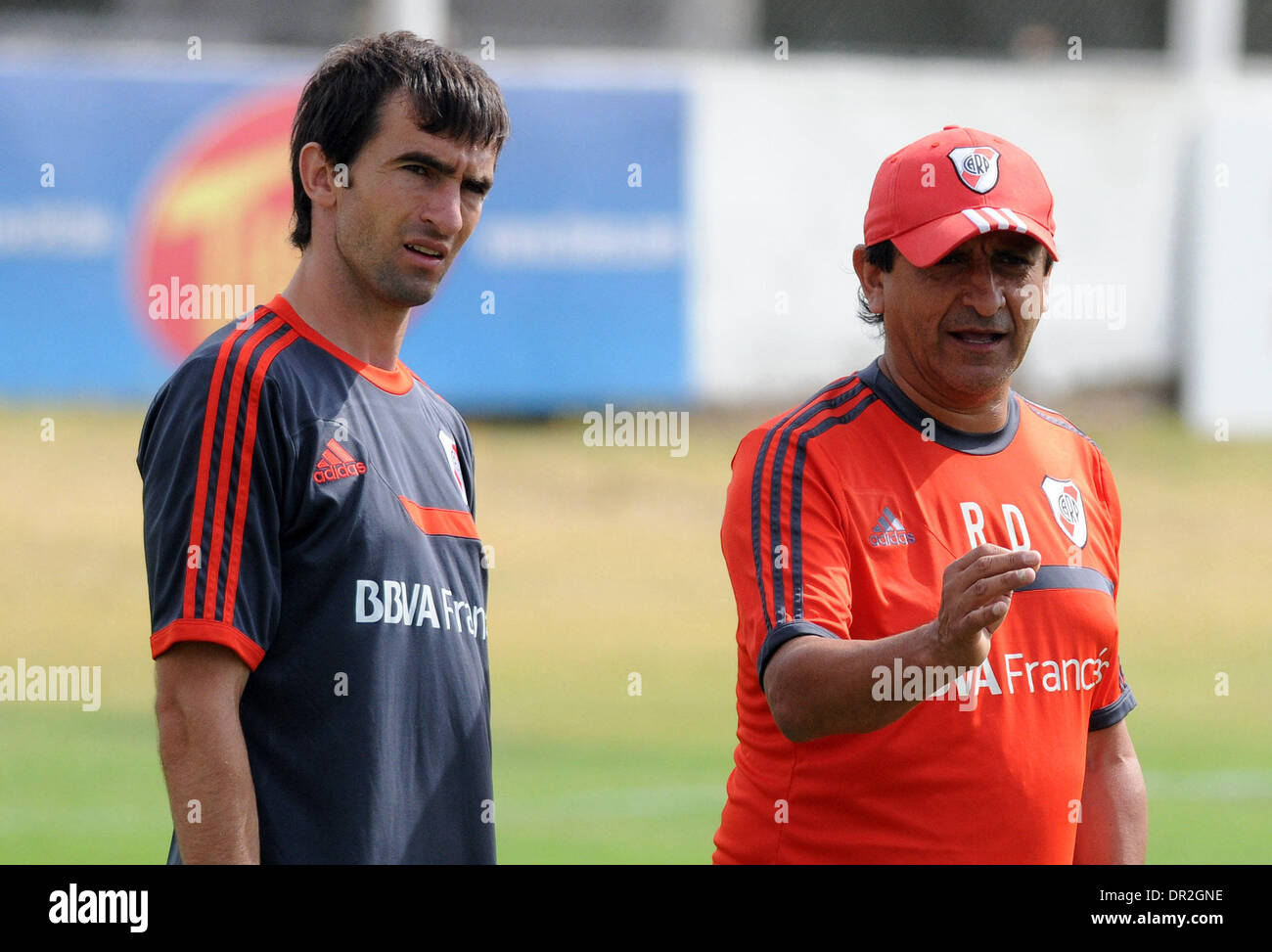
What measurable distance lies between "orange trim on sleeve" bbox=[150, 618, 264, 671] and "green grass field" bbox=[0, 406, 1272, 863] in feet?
14.8

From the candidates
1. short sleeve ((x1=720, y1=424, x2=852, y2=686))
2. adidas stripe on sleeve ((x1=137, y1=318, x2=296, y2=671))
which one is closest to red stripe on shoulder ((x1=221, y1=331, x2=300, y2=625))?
adidas stripe on sleeve ((x1=137, y1=318, x2=296, y2=671))

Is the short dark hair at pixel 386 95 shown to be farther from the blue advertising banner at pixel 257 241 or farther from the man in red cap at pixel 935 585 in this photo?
the blue advertising banner at pixel 257 241

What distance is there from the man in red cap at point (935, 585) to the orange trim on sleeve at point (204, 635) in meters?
0.84

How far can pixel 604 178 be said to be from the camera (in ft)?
54.2

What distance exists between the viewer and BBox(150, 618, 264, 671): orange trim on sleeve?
279cm

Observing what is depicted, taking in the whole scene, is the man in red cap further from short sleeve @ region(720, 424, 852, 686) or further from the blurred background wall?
the blurred background wall

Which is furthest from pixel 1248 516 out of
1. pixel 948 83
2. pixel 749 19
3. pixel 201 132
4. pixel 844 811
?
pixel 844 811

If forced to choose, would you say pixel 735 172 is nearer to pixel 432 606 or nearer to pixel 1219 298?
pixel 1219 298

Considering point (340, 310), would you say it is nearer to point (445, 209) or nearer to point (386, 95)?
point (445, 209)

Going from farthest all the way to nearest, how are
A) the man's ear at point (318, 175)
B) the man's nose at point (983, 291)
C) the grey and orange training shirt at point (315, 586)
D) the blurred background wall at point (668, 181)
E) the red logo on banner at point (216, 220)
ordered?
1. the blurred background wall at point (668, 181)
2. the red logo on banner at point (216, 220)
3. the man's ear at point (318, 175)
4. the man's nose at point (983, 291)
5. the grey and orange training shirt at point (315, 586)

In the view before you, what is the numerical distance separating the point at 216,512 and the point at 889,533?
3.82 feet

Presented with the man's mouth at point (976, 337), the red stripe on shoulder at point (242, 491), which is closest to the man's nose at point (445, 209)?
the red stripe on shoulder at point (242, 491)

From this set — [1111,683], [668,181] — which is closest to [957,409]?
[1111,683]

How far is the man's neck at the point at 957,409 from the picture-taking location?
3.15m
